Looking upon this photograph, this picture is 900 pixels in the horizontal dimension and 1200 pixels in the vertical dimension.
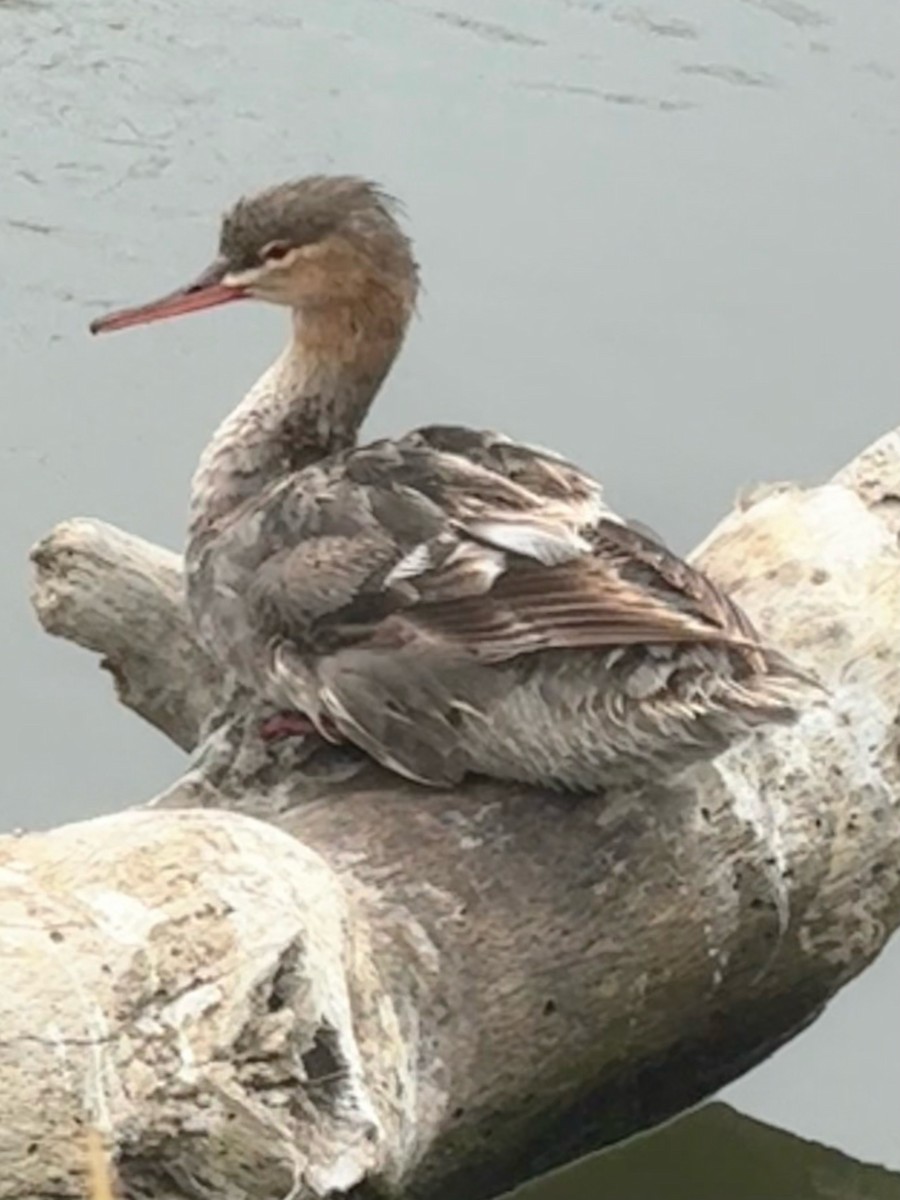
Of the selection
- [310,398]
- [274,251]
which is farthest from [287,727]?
[274,251]

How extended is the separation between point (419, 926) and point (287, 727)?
0.52 metres

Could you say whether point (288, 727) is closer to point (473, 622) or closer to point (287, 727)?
point (287, 727)

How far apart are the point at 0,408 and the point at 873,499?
2036mm

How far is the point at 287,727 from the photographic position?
14.2 ft

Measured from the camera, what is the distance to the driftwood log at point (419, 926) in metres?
3.29

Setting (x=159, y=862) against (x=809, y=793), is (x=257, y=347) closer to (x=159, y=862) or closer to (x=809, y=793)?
(x=809, y=793)

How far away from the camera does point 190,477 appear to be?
5.88 metres

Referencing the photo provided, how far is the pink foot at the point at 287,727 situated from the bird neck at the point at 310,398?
48cm

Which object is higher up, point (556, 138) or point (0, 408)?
point (556, 138)

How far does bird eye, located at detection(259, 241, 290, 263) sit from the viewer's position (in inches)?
185

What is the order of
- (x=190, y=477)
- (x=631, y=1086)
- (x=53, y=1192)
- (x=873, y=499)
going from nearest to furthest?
(x=53, y=1192)
(x=631, y=1086)
(x=873, y=499)
(x=190, y=477)

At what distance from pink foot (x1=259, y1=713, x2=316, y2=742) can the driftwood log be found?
2 centimetres

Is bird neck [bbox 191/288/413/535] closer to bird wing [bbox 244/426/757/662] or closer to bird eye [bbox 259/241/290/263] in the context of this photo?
bird eye [bbox 259/241/290/263]

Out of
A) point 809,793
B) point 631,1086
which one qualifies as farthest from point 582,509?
point 631,1086
